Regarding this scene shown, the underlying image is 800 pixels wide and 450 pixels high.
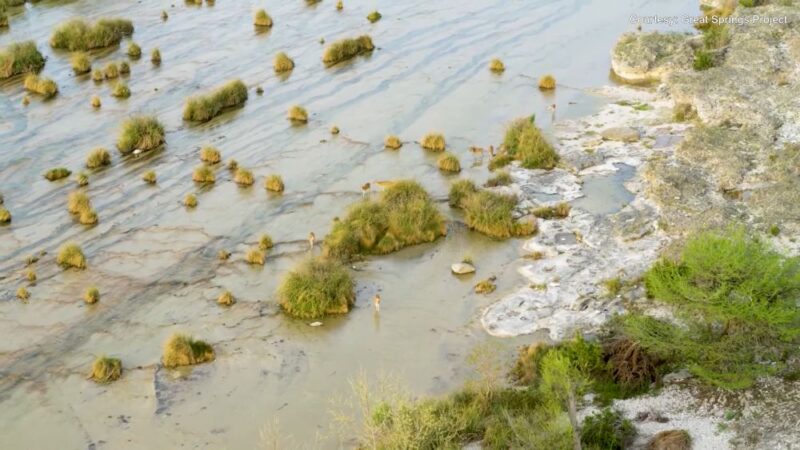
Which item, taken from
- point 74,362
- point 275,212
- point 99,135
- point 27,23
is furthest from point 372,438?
point 27,23

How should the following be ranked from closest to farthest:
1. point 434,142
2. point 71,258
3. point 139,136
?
point 71,258 → point 434,142 → point 139,136

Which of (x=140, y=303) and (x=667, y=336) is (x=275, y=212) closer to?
(x=140, y=303)

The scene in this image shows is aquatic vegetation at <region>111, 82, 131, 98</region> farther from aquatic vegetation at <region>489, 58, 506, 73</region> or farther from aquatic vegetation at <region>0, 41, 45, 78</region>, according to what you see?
aquatic vegetation at <region>489, 58, 506, 73</region>

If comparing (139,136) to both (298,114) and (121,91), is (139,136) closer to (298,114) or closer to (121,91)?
(121,91)

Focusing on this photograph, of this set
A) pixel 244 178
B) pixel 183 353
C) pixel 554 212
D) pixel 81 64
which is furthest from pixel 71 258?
pixel 81 64

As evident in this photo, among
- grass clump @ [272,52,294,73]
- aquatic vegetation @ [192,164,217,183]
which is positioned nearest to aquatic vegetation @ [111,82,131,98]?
grass clump @ [272,52,294,73]

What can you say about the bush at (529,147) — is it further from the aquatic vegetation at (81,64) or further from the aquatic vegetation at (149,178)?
the aquatic vegetation at (81,64)
